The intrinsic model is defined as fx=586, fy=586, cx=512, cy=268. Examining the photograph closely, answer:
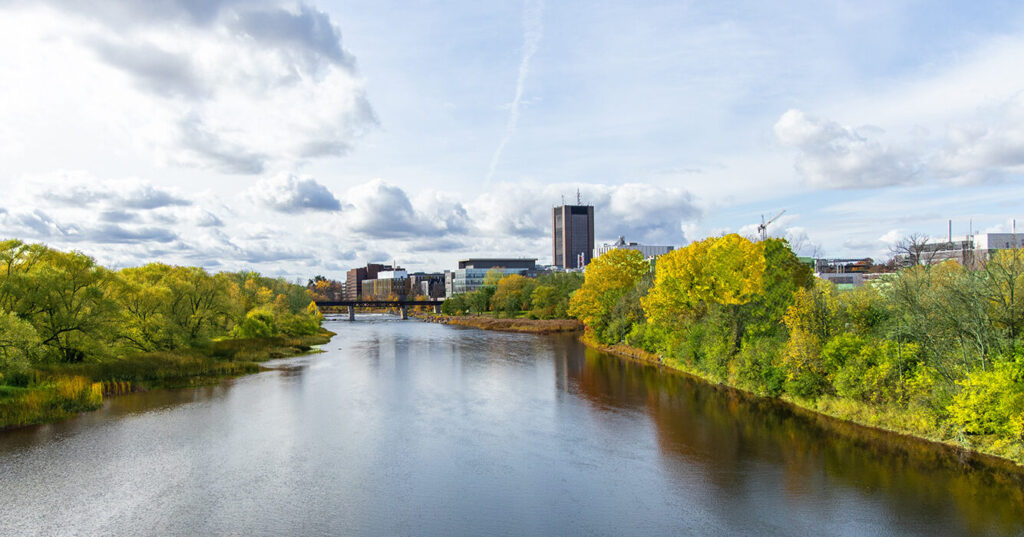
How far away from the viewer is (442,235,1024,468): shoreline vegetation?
26516mm

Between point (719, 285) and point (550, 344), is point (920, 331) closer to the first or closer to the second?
point (719, 285)

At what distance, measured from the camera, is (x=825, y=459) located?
1072 inches

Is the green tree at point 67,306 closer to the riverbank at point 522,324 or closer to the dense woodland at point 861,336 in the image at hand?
the dense woodland at point 861,336

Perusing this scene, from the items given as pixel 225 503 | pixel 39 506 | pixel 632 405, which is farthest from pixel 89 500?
pixel 632 405

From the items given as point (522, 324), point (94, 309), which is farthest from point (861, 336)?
point (522, 324)

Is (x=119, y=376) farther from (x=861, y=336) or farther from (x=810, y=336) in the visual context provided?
(x=861, y=336)

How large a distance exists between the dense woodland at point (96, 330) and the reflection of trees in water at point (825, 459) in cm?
3527

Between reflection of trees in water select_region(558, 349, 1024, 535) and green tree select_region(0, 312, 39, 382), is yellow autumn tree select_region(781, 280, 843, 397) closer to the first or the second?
reflection of trees in water select_region(558, 349, 1024, 535)

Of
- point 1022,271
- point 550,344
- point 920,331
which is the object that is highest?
point 1022,271

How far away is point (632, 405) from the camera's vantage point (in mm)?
40156

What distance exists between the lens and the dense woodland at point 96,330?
35344 mm

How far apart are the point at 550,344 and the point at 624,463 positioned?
182 ft

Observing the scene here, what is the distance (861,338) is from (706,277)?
52.6ft

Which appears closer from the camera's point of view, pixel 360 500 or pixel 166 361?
pixel 360 500
